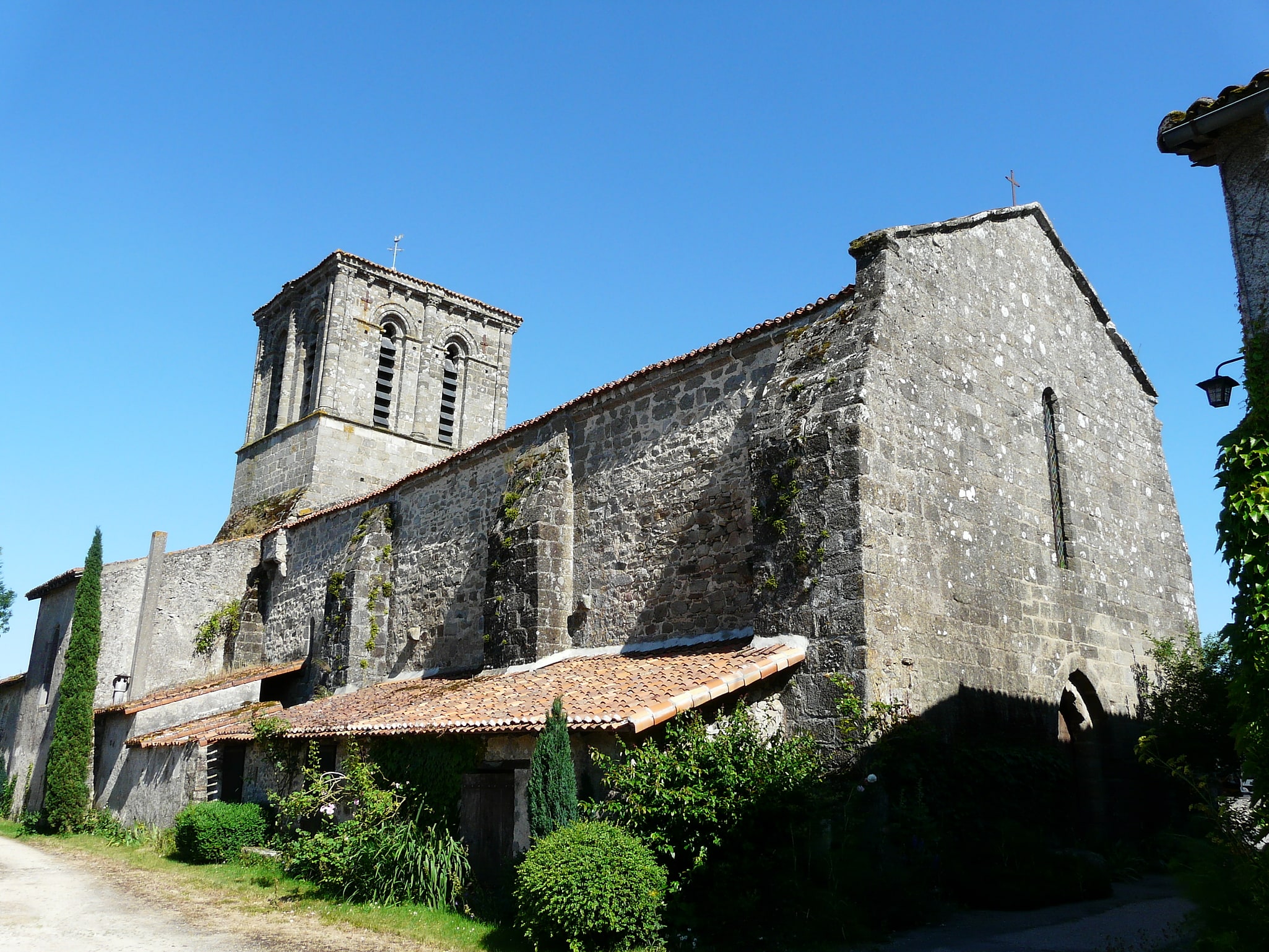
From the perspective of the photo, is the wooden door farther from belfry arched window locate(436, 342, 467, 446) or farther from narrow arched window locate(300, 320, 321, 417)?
belfry arched window locate(436, 342, 467, 446)

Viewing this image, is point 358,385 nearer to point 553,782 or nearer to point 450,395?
point 450,395

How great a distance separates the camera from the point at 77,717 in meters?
18.8

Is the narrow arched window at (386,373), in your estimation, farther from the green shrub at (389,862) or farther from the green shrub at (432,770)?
the green shrub at (389,862)

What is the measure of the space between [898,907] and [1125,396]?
32.7 ft

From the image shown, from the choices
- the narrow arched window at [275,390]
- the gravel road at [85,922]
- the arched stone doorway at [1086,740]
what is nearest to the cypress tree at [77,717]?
the gravel road at [85,922]

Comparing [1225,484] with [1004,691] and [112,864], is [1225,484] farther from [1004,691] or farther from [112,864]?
[112,864]

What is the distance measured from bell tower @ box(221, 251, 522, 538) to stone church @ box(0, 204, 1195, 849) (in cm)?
461

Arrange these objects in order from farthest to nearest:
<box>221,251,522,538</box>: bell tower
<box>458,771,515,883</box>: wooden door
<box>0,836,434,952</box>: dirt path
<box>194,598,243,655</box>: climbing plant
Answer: <box>221,251,522,538</box>: bell tower, <box>194,598,243,655</box>: climbing plant, <box>458,771,515,883</box>: wooden door, <box>0,836,434,952</box>: dirt path

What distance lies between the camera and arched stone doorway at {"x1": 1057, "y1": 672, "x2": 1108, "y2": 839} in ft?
39.7

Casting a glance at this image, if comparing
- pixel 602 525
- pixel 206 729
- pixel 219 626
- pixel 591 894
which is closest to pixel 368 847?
pixel 591 894

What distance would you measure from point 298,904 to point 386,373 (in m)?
18.5

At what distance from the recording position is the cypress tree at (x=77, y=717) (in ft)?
60.0

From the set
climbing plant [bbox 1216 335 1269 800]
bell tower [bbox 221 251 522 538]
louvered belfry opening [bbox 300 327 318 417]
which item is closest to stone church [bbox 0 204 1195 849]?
climbing plant [bbox 1216 335 1269 800]

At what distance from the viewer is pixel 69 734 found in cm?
1869
